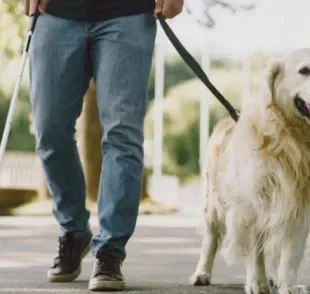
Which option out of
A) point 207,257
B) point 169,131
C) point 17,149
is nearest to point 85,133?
point 207,257

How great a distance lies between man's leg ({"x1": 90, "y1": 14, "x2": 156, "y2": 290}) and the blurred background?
11.3 m

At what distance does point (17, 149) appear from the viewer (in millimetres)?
38188

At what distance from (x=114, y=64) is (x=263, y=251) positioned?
1.12 meters

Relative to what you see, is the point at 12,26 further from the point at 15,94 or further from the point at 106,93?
the point at 15,94

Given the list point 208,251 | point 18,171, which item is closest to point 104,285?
point 208,251

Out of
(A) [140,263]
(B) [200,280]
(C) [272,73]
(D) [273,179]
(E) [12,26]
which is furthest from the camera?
(E) [12,26]

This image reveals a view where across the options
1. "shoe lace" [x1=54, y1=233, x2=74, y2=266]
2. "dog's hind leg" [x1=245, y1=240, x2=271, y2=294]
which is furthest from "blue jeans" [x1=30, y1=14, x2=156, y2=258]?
"dog's hind leg" [x1=245, y1=240, x2=271, y2=294]

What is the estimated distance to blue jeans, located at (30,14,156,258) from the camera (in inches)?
177

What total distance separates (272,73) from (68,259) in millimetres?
1350

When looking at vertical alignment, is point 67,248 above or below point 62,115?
below

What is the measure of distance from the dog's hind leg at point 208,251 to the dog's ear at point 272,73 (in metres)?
0.96

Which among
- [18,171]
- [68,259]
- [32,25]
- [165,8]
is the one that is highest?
[165,8]

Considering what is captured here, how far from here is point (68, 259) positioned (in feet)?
16.0

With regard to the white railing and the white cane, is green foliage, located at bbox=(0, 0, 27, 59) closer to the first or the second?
the white cane
